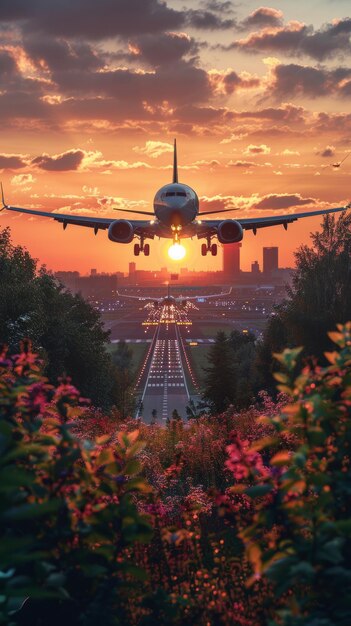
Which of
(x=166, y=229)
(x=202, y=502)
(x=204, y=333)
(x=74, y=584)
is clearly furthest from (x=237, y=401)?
(x=204, y=333)

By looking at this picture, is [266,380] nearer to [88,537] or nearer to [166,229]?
[166,229]

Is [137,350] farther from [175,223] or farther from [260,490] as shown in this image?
[260,490]

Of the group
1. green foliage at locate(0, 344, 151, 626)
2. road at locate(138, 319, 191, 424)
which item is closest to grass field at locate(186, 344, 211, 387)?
road at locate(138, 319, 191, 424)

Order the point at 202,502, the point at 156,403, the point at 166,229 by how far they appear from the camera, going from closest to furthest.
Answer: the point at 202,502, the point at 166,229, the point at 156,403

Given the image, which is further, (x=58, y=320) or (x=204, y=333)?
(x=204, y=333)

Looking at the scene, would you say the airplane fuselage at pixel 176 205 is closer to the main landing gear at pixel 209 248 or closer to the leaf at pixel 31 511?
the main landing gear at pixel 209 248

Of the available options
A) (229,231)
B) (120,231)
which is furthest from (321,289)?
(120,231)

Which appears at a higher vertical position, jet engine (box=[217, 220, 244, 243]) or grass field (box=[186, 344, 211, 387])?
jet engine (box=[217, 220, 244, 243])

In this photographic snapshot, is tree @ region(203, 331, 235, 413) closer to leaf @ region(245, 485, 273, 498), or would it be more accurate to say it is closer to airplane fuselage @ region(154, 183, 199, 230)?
airplane fuselage @ region(154, 183, 199, 230)
